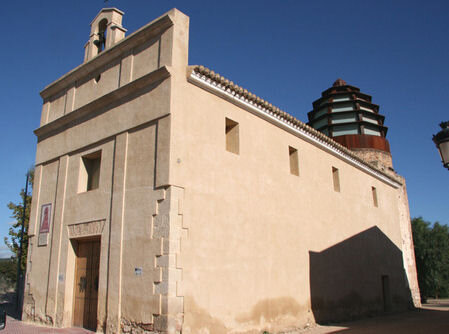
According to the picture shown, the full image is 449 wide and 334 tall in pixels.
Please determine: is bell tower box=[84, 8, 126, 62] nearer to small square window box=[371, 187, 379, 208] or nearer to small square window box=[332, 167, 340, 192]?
small square window box=[332, 167, 340, 192]

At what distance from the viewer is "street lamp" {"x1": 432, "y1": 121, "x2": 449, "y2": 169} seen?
5445 mm

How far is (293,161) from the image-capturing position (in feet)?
40.5

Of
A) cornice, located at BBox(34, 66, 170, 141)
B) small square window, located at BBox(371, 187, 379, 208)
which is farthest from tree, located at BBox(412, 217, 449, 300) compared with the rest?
cornice, located at BBox(34, 66, 170, 141)

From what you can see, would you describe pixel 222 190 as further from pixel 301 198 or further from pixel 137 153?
pixel 301 198

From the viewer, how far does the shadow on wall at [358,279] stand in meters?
12.0

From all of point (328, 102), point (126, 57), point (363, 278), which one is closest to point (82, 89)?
point (126, 57)

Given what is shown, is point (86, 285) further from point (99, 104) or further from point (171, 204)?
point (99, 104)

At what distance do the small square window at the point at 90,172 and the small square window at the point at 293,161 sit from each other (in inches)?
226

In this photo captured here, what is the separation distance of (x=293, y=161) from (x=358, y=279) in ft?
17.3

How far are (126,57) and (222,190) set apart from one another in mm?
4233

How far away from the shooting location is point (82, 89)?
444 inches

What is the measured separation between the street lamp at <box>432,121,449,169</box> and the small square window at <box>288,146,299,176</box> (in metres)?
6.64

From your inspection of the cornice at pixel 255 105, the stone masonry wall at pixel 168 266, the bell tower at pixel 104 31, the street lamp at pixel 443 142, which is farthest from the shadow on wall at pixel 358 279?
the bell tower at pixel 104 31

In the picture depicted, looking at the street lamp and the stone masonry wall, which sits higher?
the street lamp
